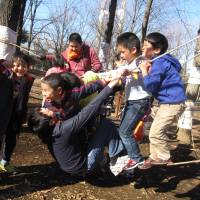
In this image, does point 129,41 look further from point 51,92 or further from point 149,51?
point 51,92

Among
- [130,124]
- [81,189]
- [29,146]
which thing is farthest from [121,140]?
[29,146]

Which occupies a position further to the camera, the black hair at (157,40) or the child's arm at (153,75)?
the black hair at (157,40)

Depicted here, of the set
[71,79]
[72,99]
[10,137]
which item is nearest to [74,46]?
[71,79]

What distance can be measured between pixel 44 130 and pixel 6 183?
27.2 inches

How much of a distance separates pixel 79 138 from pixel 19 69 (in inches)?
38.1

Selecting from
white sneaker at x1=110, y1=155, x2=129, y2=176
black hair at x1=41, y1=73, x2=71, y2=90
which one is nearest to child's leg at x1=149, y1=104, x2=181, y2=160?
white sneaker at x1=110, y1=155, x2=129, y2=176

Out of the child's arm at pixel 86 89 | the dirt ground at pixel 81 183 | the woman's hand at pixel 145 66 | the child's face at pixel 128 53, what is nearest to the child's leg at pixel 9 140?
the dirt ground at pixel 81 183

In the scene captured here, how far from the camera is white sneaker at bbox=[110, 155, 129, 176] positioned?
4.20 m

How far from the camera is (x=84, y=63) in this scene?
505cm

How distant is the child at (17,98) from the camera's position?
4.08 metres

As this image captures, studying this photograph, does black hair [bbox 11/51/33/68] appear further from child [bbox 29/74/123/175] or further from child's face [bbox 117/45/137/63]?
child's face [bbox 117/45/137/63]

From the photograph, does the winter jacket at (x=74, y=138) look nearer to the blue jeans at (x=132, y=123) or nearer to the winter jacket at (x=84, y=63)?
the blue jeans at (x=132, y=123)

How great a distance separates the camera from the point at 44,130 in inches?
155

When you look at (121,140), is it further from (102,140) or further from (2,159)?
(2,159)
